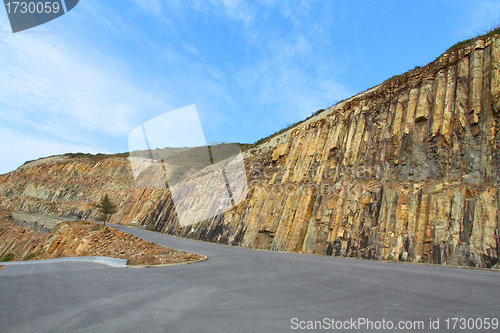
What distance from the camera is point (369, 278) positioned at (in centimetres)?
734

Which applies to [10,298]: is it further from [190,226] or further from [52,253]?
[190,226]

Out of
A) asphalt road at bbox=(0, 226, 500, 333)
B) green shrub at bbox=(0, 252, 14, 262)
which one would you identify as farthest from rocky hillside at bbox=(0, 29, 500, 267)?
green shrub at bbox=(0, 252, 14, 262)

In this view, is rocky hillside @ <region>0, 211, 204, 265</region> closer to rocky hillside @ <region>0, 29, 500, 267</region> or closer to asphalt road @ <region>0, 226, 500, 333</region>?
asphalt road @ <region>0, 226, 500, 333</region>

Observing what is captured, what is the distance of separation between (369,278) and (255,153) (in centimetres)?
2947

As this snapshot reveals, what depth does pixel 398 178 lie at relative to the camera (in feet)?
53.0

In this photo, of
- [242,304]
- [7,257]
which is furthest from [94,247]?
[7,257]

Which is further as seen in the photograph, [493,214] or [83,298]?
[493,214]

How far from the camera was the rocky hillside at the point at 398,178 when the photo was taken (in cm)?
1213

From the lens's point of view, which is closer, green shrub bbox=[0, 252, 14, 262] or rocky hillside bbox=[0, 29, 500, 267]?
rocky hillside bbox=[0, 29, 500, 267]

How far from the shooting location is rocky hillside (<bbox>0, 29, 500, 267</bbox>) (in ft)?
39.8

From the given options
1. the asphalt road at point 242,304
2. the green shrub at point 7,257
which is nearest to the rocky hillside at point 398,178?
the asphalt road at point 242,304

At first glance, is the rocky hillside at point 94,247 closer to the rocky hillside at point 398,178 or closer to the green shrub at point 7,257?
the green shrub at point 7,257

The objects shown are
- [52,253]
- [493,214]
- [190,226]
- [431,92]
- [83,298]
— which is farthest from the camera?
[190,226]

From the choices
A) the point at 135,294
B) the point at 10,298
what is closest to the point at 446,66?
the point at 135,294
